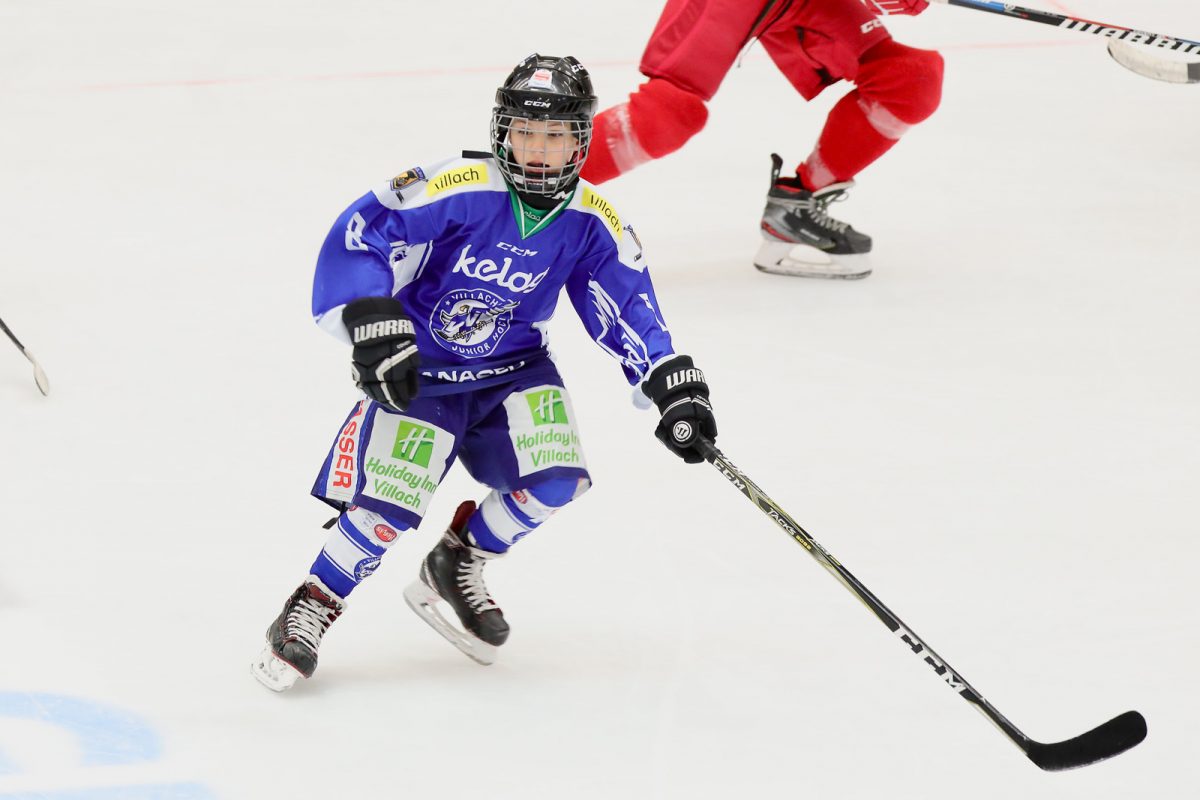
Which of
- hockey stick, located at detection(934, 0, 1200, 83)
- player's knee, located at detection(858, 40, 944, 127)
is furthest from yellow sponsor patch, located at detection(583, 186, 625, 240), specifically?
hockey stick, located at detection(934, 0, 1200, 83)

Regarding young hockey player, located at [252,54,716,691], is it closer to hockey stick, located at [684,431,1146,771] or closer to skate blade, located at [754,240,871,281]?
hockey stick, located at [684,431,1146,771]

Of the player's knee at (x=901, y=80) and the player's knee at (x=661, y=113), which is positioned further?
the player's knee at (x=901, y=80)

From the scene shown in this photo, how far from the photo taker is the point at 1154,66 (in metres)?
4.43

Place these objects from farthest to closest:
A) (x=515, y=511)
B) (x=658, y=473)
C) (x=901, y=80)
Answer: (x=901, y=80) < (x=658, y=473) < (x=515, y=511)

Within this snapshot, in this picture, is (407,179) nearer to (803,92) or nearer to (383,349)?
(383,349)

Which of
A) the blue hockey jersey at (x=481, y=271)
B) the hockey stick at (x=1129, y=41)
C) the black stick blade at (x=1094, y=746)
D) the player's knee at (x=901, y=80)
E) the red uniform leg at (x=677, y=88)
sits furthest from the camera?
the hockey stick at (x=1129, y=41)

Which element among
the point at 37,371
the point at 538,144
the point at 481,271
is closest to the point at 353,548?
the point at 481,271

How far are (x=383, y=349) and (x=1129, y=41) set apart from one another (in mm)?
2975

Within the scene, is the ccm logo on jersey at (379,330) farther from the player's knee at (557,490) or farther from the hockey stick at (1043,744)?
the hockey stick at (1043,744)

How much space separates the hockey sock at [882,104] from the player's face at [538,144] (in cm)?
202

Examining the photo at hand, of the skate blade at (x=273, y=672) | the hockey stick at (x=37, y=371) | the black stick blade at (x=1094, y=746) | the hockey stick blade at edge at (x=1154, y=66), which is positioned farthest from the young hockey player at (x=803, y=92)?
the black stick blade at (x=1094, y=746)

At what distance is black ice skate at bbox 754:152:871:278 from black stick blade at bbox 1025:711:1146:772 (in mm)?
2372

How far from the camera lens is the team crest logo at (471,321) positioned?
2.42 metres

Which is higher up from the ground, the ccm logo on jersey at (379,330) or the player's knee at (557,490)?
the ccm logo on jersey at (379,330)
